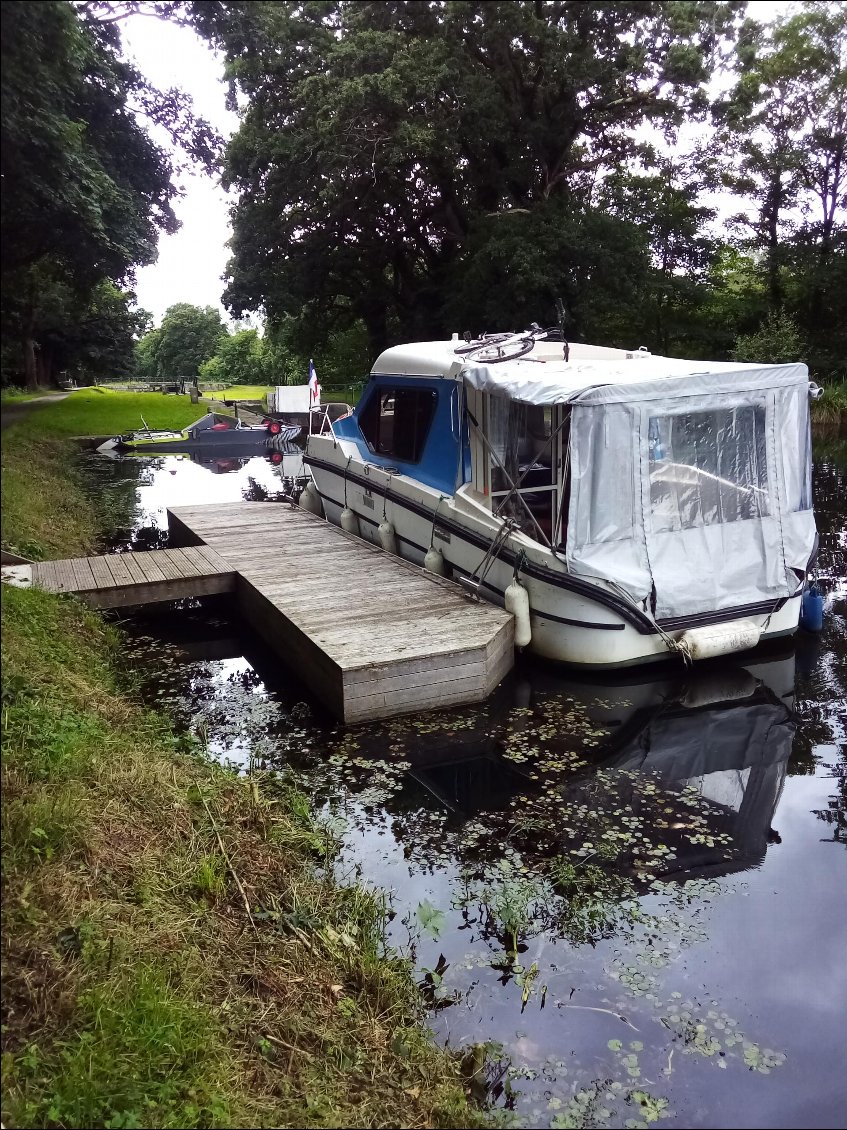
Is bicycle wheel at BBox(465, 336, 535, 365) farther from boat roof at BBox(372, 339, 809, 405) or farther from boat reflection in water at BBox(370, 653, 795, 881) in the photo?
boat reflection in water at BBox(370, 653, 795, 881)

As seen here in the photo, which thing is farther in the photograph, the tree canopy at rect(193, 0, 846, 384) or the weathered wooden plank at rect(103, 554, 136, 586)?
the tree canopy at rect(193, 0, 846, 384)

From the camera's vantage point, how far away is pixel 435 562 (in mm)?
9047

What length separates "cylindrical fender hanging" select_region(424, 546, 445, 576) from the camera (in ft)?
29.7

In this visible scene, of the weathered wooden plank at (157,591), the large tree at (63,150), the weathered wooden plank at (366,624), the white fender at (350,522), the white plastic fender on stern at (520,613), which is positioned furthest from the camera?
the white fender at (350,522)

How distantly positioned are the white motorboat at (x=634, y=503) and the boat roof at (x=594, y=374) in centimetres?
2

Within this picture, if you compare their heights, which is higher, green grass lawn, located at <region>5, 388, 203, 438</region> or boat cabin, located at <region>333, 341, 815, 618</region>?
green grass lawn, located at <region>5, 388, 203, 438</region>

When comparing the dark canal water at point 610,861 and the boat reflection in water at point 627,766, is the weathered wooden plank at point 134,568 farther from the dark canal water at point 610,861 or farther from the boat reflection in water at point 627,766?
the boat reflection in water at point 627,766

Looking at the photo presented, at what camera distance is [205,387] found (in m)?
54.8

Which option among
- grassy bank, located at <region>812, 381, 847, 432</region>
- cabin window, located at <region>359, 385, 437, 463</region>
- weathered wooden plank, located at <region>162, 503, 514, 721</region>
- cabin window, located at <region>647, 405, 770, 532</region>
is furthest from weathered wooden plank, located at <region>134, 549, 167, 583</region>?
grassy bank, located at <region>812, 381, 847, 432</region>

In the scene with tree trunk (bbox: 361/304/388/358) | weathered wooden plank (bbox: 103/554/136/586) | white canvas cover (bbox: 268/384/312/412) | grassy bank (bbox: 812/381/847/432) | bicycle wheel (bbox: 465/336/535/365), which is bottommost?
weathered wooden plank (bbox: 103/554/136/586)

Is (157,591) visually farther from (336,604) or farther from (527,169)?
(527,169)

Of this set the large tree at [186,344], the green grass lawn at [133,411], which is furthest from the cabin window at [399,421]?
the large tree at [186,344]

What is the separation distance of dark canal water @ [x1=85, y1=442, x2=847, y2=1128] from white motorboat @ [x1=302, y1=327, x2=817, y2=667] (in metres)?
0.55

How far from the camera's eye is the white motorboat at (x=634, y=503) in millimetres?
7098
